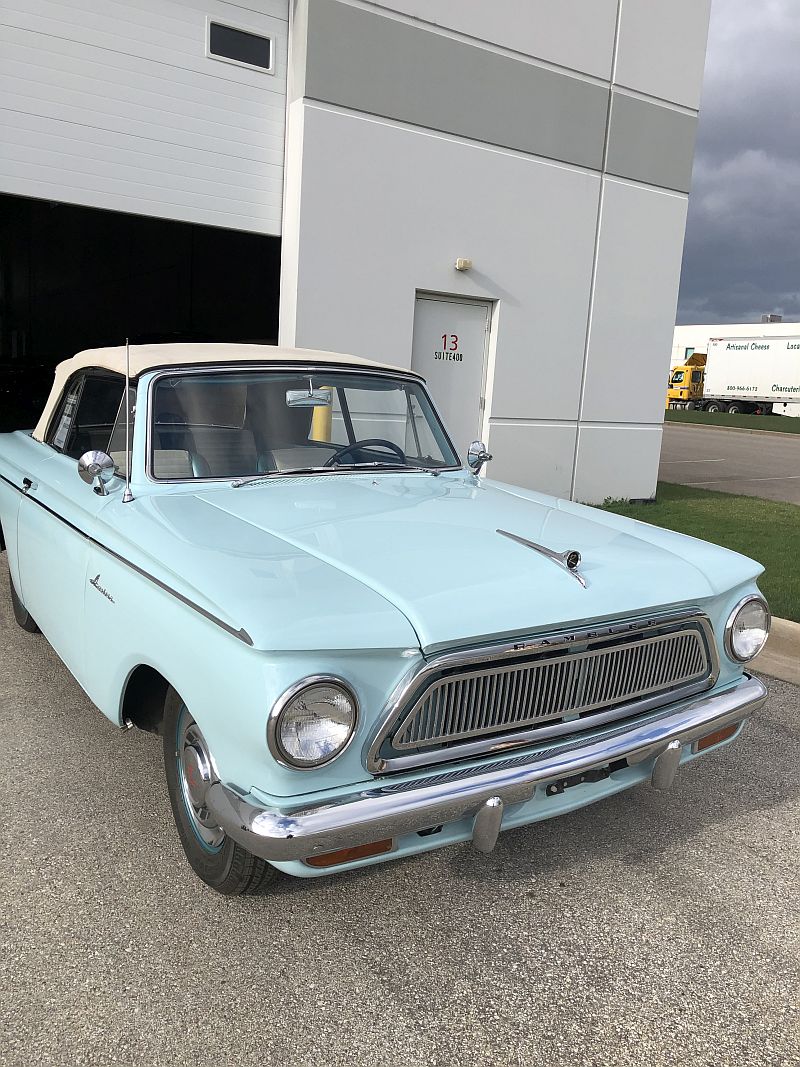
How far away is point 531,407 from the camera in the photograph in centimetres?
926

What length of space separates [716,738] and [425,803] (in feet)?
4.12

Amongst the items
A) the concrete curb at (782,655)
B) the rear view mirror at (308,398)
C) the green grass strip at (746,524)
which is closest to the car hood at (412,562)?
the rear view mirror at (308,398)

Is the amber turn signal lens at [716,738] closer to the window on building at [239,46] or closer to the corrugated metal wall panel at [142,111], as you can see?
the corrugated metal wall panel at [142,111]

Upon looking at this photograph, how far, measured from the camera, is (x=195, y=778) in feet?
8.17

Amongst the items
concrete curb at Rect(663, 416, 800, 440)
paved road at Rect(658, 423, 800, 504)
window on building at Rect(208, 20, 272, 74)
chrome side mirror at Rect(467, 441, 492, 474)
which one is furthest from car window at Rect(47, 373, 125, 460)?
concrete curb at Rect(663, 416, 800, 440)

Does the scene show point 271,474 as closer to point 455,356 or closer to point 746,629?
point 746,629

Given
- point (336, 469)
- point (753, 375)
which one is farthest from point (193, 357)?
point (753, 375)

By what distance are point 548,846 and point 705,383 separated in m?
43.3

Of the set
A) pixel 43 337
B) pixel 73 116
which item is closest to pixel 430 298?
pixel 73 116

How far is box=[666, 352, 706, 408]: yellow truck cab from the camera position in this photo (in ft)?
147

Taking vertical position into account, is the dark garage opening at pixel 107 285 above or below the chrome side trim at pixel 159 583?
above

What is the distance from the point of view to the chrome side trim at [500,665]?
2.11 m

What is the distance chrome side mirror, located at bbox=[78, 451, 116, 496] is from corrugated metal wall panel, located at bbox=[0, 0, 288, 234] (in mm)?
4658

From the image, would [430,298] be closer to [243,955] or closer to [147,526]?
[147,526]
